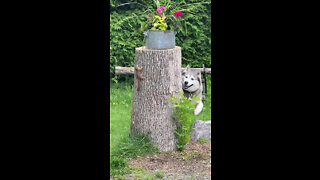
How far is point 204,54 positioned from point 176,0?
68 cm

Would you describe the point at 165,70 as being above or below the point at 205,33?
below

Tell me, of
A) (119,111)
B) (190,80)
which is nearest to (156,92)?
(119,111)

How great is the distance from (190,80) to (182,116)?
0.98m

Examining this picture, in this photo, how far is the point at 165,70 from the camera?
4.49 meters

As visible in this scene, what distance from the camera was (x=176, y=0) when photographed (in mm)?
4445

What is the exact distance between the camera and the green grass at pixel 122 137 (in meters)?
4.18

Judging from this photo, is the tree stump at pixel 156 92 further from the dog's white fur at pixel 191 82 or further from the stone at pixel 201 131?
the dog's white fur at pixel 191 82

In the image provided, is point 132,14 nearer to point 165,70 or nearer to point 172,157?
point 165,70

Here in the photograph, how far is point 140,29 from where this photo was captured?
14.8ft
